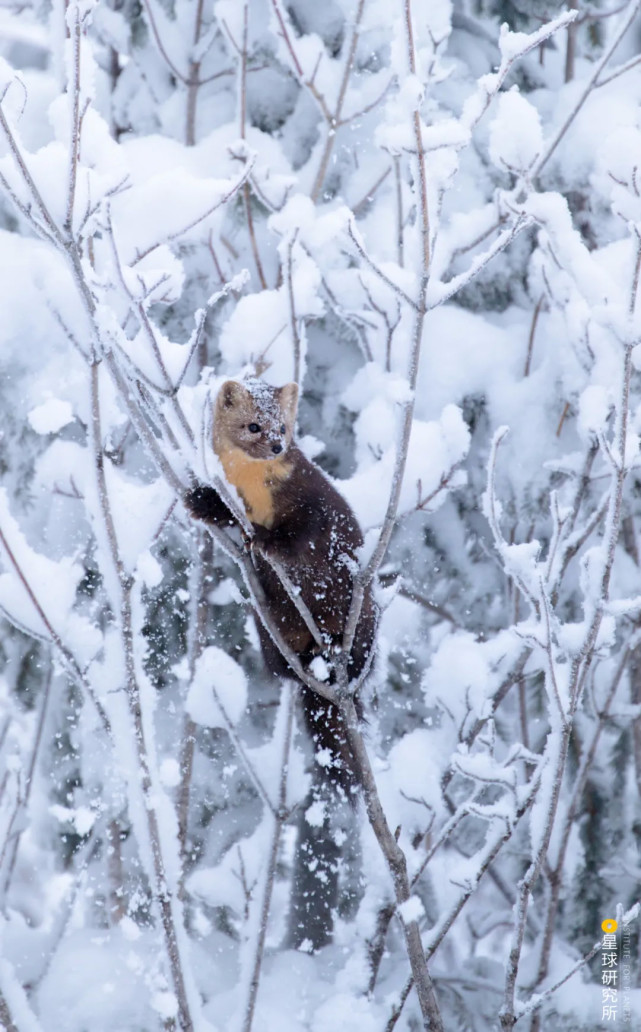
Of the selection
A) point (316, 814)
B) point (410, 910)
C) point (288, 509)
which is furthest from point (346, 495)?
point (410, 910)

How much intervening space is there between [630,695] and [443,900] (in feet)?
2.92

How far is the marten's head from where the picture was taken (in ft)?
7.91

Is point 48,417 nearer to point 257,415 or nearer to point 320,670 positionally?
point 257,415

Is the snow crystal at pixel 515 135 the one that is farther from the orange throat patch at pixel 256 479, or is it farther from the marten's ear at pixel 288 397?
the orange throat patch at pixel 256 479

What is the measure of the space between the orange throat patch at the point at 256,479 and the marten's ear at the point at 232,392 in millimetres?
157

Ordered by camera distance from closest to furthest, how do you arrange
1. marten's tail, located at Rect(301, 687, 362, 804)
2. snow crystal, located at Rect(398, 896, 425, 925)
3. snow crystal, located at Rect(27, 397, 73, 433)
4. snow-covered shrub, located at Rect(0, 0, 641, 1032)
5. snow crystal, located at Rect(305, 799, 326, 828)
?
snow crystal, located at Rect(398, 896, 425, 925) → snow crystal, located at Rect(27, 397, 73, 433) → snow-covered shrub, located at Rect(0, 0, 641, 1032) → marten's tail, located at Rect(301, 687, 362, 804) → snow crystal, located at Rect(305, 799, 326, 828)

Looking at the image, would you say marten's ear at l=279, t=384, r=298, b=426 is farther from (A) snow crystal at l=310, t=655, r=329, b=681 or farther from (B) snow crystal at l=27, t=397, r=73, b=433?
(A) snow crystal at l=310, t=655, r=329, b=681

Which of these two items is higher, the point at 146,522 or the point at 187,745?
the point at 146,522

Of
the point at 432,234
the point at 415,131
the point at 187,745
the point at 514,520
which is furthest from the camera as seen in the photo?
the point at 514,520

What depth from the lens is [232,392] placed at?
240cm

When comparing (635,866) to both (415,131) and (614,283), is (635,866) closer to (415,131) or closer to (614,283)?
(614,283)

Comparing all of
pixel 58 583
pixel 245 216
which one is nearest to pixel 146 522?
pixel 58 583

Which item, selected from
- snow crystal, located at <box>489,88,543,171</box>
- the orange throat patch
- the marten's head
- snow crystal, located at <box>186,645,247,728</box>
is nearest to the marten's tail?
snow crystal, located at <box>186,645,247,728</box>

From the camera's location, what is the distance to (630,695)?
325 cm
